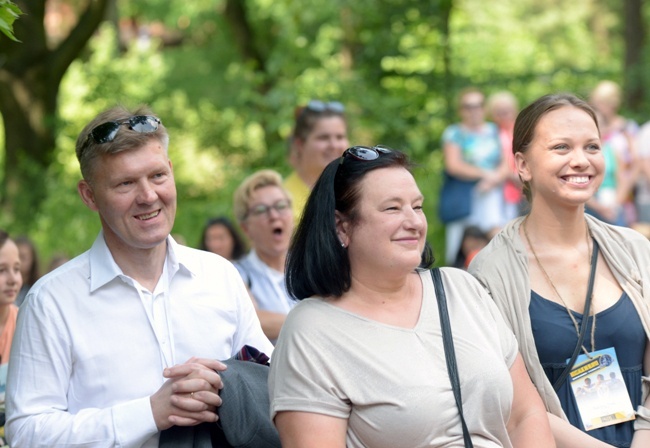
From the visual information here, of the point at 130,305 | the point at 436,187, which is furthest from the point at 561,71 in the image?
the point at 130,305

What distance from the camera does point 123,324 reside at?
390 cm

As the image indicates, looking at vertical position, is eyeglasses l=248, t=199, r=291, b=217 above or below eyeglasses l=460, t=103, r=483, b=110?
below

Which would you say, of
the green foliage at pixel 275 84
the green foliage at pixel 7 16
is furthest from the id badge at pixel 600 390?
the green foliage at pixel 275 84

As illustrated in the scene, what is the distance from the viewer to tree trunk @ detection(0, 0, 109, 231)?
50.9ft

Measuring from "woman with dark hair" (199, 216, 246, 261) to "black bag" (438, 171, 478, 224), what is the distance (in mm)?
2275

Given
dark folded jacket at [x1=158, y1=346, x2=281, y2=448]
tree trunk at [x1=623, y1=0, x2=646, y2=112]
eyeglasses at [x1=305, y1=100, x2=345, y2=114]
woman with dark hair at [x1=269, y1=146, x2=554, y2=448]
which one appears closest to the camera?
woman with dark hair at [x1=269, y1=146, x2=554, y2=448]

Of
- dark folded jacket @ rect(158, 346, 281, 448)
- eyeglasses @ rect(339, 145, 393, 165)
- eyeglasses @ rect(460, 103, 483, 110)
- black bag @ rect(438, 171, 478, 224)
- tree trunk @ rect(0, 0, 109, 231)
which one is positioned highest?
tree trunk @ rect(0, 0, 109, 231)

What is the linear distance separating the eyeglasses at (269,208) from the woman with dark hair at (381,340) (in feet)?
7.81

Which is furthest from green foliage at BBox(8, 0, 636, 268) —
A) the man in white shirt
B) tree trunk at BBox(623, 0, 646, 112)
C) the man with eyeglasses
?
the man in white shirt

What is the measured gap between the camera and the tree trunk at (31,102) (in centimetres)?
1552

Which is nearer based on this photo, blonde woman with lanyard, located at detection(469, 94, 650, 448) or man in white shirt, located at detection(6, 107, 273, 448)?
man in white shirt, located at detection(6, 107, 273, 448)

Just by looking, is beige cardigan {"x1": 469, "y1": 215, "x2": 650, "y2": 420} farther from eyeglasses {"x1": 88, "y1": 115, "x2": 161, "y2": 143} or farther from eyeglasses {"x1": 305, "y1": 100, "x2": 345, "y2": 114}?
eyeglasses {"x1": 305, "y1": 100, "x2": 345, "y2": 114}

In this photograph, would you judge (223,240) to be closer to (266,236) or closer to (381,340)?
(266,236)

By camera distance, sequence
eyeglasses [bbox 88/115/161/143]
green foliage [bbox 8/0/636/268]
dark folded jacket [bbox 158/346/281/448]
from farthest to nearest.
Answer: green foliage [bbox 8/0/636/268]
eyeglasses [bbox 88/115/161/143]
dark folded jacket [bbox 158/346/281/448]
